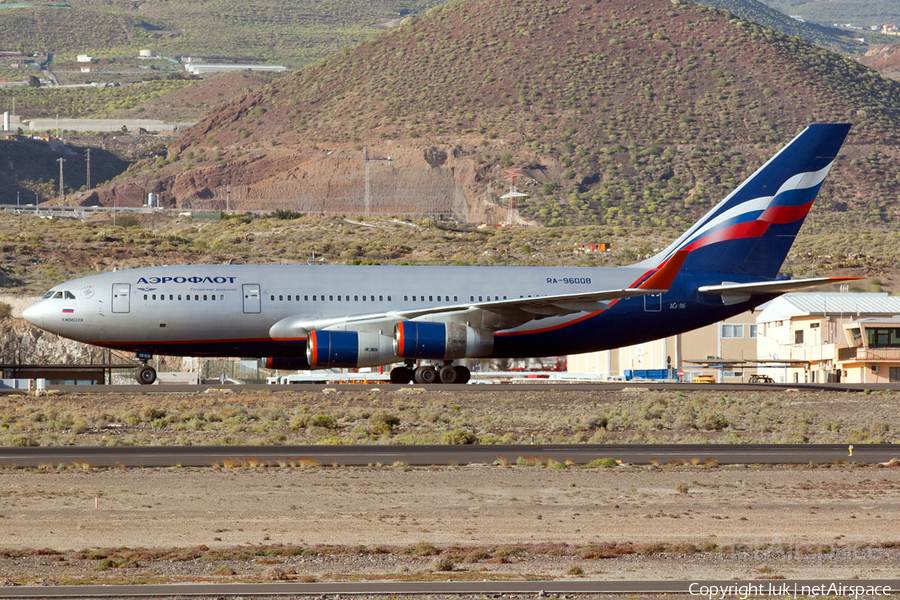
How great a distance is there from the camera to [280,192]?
14875 centimetres

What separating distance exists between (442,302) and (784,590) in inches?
973

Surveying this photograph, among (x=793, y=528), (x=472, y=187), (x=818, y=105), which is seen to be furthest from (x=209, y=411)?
(x=818, y=105)

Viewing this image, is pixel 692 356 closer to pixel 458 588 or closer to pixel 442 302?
pixel 442 302

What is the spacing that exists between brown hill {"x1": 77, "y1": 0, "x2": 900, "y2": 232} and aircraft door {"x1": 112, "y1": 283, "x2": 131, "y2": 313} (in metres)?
91.0

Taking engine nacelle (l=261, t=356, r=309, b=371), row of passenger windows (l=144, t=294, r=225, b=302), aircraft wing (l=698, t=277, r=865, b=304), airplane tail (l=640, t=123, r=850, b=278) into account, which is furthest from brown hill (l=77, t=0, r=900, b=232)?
row of passenger windows (l=144, t=294, r=225, b=302)

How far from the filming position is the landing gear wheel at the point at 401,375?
124ft

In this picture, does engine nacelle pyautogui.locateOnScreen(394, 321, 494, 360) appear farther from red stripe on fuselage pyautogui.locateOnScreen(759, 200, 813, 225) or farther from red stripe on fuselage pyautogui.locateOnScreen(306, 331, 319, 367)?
red stripe on fuselage pyautogui.locateOnScreen(759, 200, 813, 225)

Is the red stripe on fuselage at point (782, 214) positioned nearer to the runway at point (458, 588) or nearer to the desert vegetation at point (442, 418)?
the desert vegetation at point (442, 418)

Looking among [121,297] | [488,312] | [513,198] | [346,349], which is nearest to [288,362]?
[346,349]

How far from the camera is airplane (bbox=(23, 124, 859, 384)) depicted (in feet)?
108

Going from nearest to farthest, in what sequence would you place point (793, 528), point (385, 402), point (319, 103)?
point (793, 528), point (385, 402), point (319, 103)

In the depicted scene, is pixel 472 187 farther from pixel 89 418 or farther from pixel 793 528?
pixel 793 528

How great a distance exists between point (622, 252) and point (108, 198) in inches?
3598

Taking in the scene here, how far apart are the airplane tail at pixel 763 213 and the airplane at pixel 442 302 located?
46 mm
